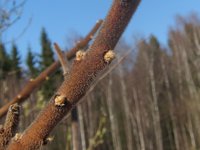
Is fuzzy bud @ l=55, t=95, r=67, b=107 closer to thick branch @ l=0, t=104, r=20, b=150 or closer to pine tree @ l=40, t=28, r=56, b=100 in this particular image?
thick branch @ l=0, t=104, r=20, b=150

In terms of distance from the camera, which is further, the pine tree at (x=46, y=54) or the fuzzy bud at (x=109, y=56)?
the pine tree at (x=46, y=54)

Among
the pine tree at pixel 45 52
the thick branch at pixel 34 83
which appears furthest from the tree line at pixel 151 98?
the thick branch at pixel 34 83

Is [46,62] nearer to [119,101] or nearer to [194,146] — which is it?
[119,101]

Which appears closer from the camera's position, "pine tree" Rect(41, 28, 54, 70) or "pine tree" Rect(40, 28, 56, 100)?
"pine tree" Rect(40, 28, 56, 100)

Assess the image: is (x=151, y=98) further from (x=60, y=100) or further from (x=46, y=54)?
(x=60, y=100)

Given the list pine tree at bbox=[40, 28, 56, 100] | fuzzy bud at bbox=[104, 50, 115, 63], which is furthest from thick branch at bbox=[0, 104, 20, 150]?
pine tree at bbox=[40, 28, 56, 100]

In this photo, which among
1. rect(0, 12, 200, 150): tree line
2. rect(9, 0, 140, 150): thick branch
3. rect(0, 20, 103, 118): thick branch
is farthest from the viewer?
rect(0, 12, 200, 150): tree line

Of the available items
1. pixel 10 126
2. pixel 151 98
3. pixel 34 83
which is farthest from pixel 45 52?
pixel 10 126

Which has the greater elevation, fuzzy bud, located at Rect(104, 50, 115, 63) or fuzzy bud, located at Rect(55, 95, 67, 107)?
fuzzy bud, located at Rect(104, 50, 115, 63)

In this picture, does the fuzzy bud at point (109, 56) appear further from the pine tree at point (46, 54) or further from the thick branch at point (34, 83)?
the pine tree at point (46, 54)
